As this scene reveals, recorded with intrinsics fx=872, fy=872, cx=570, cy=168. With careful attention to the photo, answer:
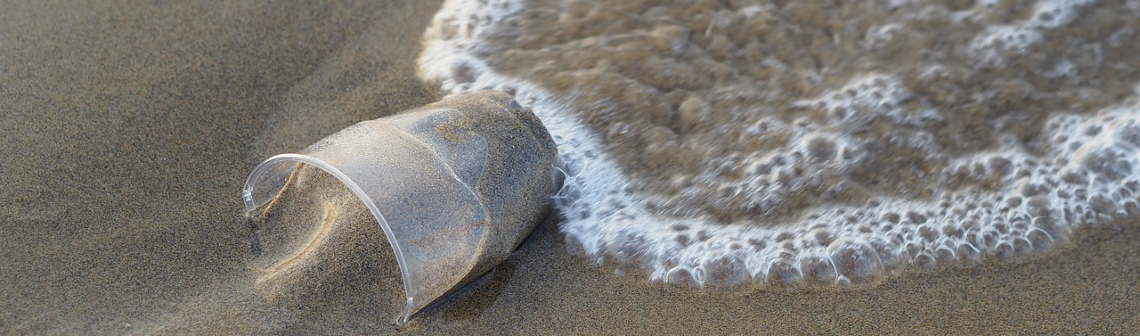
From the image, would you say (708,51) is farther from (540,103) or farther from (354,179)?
(354,179)

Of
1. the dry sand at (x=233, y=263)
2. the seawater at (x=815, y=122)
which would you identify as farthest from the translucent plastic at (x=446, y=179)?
the seawater at (x=815, y=122)

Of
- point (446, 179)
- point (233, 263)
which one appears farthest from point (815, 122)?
point (233, 263)

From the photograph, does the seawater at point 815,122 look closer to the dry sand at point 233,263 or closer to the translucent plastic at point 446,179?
the dry sand at point 233,263

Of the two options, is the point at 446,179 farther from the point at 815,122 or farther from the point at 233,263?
the point at 815,122

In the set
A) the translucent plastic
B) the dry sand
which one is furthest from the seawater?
the translucent plastic

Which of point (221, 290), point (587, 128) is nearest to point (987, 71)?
point (587, 128)

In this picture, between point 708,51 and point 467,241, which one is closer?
point 467,241
